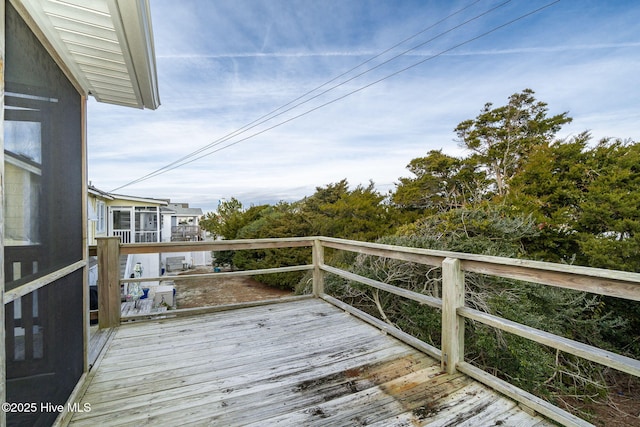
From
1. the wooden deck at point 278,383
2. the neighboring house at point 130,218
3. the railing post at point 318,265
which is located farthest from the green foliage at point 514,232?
the neighboring house at point 130,218

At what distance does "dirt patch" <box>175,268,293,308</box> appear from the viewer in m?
10.1

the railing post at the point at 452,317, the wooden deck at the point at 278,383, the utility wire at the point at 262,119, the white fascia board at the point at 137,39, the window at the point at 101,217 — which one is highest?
the utility wire at the point at 262,119

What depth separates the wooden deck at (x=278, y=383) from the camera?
163 centimetres

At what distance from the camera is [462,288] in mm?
2119

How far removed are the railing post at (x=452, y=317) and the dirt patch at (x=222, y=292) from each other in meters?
8.43

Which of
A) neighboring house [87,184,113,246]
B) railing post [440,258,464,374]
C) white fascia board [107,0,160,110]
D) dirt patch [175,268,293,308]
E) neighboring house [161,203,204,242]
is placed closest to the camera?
white fascia board [107,0,160,110]

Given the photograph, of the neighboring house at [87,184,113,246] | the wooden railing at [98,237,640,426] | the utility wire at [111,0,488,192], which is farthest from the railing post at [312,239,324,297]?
the neighboring house at [87,184,113,246]

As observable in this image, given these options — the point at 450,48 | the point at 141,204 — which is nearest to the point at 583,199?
the point at 450,48

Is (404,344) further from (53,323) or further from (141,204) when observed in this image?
(141,204)

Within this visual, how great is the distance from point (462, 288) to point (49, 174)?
2.55m

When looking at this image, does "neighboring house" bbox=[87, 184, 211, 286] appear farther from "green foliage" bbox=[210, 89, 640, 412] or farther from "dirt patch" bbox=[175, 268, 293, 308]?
"green foliage" bbox=[210, 89, 640, 412]

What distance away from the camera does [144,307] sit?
22.9ft

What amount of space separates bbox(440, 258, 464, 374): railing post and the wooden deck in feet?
0.37

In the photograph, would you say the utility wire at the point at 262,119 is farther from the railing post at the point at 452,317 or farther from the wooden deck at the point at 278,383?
the wooden deck at the point at 278,383
